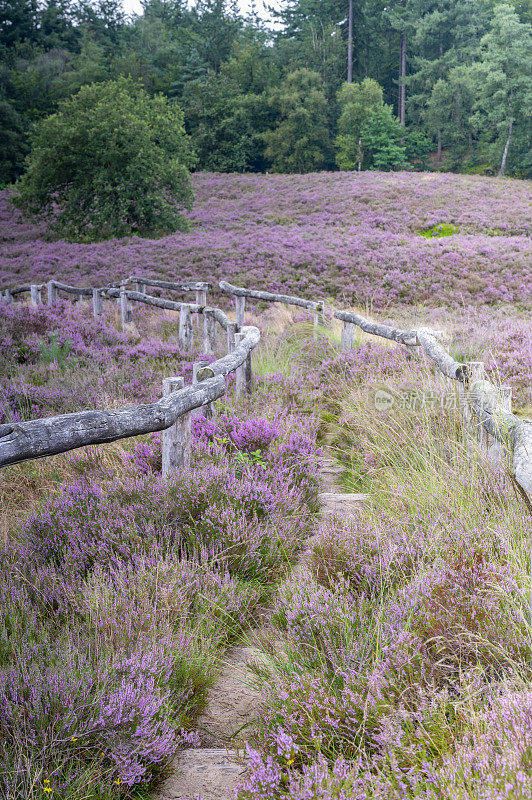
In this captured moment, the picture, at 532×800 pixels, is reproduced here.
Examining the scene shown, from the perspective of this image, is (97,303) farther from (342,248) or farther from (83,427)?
(342,248)

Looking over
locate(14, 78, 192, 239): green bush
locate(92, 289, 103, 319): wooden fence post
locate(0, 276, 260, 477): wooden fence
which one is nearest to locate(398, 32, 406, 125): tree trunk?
locate(14, 78, 192, 239): green bush

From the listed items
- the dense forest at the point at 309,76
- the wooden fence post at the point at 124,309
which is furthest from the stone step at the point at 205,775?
the dense forest at the point at 309,76

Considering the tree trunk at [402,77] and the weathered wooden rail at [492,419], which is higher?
the tree trunk at [402,77]

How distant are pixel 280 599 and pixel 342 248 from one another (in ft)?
58.9

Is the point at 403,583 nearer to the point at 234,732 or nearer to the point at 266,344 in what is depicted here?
the point at 234,732

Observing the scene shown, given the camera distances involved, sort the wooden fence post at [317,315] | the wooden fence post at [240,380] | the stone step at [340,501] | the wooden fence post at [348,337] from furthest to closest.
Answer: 1. the wooden fence post at [317,315]
2. the wooden fence post at [348,337]
3. the wooden fence post at [240,380]
4. the stone step at [340,501]

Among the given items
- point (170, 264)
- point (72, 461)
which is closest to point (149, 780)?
point (72, 461)

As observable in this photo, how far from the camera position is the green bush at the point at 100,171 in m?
21.2

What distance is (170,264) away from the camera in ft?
60.1

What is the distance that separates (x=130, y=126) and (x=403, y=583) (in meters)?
23.3

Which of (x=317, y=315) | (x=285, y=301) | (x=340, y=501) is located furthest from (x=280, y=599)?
(x=285, y=301)

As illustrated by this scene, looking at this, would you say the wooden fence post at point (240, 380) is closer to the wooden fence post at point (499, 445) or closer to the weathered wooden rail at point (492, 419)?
the weathered wooden rail at point (492, 419)

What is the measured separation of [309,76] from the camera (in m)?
46.0

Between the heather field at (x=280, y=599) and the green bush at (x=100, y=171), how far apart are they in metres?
17.1
